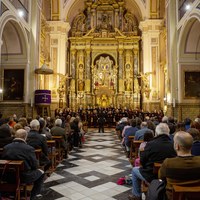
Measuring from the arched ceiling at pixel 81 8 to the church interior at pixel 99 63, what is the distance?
0.08m

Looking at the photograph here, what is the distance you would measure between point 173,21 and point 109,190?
9969 millimetres

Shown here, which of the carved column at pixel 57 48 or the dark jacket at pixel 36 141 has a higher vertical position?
the carved column at pixel 57 48

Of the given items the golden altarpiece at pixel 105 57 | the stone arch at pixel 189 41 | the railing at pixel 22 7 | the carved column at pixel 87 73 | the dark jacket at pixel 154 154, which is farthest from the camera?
the carved column at pixel 87 73

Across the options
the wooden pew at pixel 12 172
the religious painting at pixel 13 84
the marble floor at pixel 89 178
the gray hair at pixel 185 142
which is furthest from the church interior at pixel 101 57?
the gray hair at pixel 185 142

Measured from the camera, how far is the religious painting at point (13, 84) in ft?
35.8

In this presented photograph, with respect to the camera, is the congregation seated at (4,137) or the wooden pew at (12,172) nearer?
the wooden pew at (12,172)

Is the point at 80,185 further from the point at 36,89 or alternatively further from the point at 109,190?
the point at 36,89

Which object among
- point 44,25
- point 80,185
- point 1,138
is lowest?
point 80,185

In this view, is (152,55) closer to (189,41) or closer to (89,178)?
(189,41)

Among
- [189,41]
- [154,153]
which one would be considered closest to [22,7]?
[189,41]

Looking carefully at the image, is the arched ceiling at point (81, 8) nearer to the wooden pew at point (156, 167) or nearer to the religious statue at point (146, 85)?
the religious statue at point (146, 85)

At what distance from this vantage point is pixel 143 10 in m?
18.0

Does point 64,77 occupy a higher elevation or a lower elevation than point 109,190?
higher

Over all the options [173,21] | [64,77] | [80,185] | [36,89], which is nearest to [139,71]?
[64,77]
